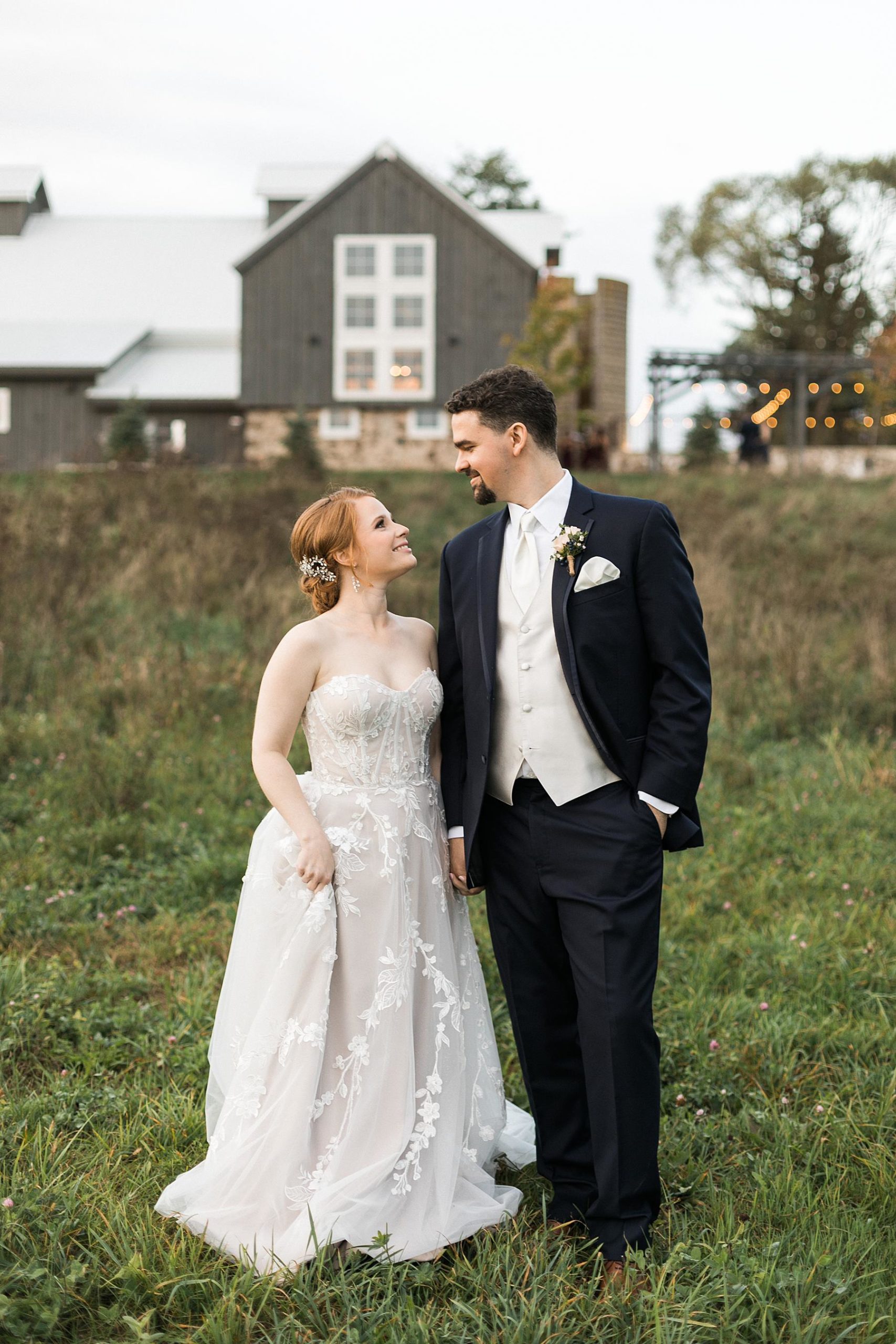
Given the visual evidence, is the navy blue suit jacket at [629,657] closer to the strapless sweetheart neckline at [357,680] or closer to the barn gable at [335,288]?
the strapless sweetheart neckline at [357,680]

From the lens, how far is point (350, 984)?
3.42m

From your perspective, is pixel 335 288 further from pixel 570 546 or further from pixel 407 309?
pixel 570 546

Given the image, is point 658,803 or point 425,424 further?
point 425,424

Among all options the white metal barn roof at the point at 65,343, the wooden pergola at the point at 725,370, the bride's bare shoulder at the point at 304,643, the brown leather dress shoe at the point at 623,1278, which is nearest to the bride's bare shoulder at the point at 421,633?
the bride's bare shoulder at the point at 304,643

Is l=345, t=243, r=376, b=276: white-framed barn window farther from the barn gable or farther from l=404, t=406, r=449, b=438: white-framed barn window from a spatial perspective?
l=404, t=406, r=449, b=438: white-framed barn window

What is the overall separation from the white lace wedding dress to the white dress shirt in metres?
0.51

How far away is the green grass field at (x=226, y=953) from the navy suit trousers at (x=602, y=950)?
0.64 feet

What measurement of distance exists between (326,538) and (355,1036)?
1492 millimetres

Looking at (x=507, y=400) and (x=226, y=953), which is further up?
(x=507, y=400)

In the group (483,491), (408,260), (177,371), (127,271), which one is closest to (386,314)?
(408,260)

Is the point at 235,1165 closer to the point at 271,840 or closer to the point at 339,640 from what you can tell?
the point at 271,840

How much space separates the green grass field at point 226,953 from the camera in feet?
9.82

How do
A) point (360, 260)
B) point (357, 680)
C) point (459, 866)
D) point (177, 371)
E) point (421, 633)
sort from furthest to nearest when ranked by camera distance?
point (177, 371)
point (360, 260)
point (421, 633)
point (459, 866)
point (357, 680)

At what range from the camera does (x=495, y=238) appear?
27188 millimetres
